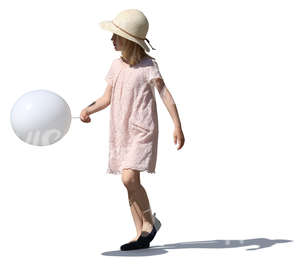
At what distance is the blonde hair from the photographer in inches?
390

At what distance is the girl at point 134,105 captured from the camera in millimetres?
9836

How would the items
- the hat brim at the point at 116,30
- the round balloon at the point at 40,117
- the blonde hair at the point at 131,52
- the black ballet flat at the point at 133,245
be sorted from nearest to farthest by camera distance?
the round balloon at the point at 40,117 < the hat brim at the point at 116,30 < the blonde hair at the point at 131,52 < the black ballet flat at the point at 133,245

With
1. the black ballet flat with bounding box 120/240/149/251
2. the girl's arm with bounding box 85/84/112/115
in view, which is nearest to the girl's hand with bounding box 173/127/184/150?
the girl's arm with bounding box 85/84/112/115

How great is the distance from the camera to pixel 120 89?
9.93 metres

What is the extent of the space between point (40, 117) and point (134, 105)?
90 cm

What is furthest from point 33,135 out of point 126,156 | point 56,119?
point 126,156

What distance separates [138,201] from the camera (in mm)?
10055

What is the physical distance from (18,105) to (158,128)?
1316 mm

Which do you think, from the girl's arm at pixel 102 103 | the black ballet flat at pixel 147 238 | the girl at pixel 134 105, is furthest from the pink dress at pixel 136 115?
the black ballet flat at pixel 147 238

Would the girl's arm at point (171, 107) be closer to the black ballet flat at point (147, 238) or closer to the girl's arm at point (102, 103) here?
the girl's arm at point (102, 103)

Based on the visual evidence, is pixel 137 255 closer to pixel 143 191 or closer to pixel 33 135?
pixel 143 191

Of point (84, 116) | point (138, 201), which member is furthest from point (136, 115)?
point (138, 201)

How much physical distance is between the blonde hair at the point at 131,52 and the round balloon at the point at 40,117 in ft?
2.39

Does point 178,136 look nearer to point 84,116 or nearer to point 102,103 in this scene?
point 102,103
